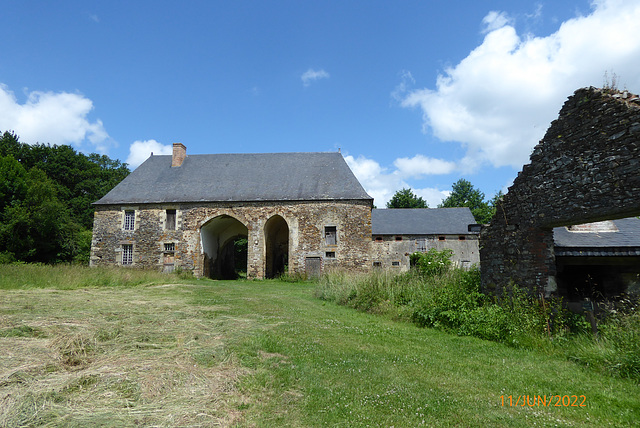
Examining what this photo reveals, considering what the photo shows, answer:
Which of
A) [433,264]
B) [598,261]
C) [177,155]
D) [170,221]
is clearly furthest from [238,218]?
[598,261]

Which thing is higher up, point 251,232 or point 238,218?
point 238,218

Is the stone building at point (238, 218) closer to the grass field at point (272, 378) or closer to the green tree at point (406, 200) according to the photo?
the grass field at point (272, 378)

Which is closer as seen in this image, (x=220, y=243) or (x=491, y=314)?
(x=491, y=314)

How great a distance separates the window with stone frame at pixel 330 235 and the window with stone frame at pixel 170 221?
9.92 m

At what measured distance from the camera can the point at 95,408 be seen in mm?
3141

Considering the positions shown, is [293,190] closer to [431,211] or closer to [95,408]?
[431,211]

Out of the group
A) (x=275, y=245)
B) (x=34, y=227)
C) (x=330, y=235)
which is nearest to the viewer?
(x=330, y=235)

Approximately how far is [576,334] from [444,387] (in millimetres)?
3459

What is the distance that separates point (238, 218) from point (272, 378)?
2013 cm

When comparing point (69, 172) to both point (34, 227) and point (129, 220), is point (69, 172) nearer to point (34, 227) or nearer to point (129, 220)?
point (34, 227)

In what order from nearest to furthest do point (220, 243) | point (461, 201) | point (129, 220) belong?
point (129, 220) → point (220, 243) → point (461, 201)

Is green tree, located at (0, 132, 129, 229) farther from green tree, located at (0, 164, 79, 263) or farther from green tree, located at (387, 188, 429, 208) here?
green tree, located at (387, 188, 429, 208)

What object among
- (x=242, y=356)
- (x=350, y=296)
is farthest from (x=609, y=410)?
(x=350, y=296)

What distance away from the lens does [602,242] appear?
25.8 feet
